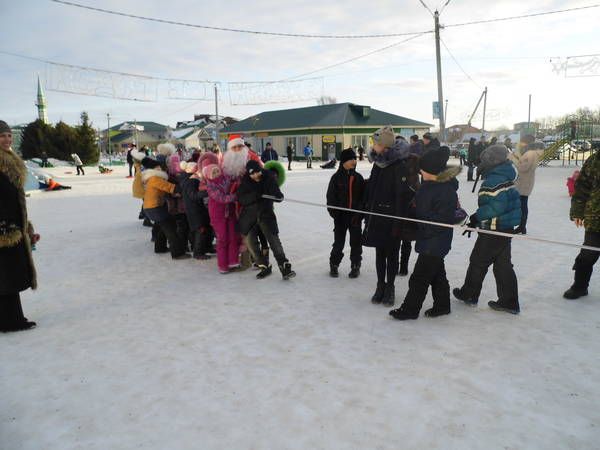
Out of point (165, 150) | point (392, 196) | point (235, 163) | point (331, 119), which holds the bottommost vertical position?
point (392, 196)

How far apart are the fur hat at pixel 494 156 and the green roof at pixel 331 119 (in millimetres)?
39921

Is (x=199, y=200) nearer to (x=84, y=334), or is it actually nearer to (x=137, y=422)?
(x=84, y=334)

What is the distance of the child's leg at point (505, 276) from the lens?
4.18m

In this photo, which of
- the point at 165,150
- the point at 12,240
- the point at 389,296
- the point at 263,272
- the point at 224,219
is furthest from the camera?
the point at 165,150

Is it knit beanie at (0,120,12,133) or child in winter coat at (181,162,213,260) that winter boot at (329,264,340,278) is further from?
knit beanie at (0,120,12,133)

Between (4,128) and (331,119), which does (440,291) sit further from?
(331,119)

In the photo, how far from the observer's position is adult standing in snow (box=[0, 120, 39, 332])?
3.88 metres

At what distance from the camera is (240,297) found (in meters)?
4.99

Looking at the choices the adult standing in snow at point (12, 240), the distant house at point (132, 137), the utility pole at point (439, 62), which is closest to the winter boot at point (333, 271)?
the adult standing in snow at point (12, 240)

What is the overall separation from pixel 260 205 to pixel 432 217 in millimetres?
2310

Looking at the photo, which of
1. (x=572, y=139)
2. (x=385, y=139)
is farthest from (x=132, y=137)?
(x=385, y=139)

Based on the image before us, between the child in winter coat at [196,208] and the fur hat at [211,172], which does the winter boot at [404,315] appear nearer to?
the fur hat at [211,172]

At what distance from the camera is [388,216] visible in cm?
438

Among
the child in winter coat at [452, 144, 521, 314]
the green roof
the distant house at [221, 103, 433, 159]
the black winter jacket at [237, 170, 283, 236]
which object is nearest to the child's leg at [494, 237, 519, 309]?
the child in winter coat at [452, 144, 521, 314]
